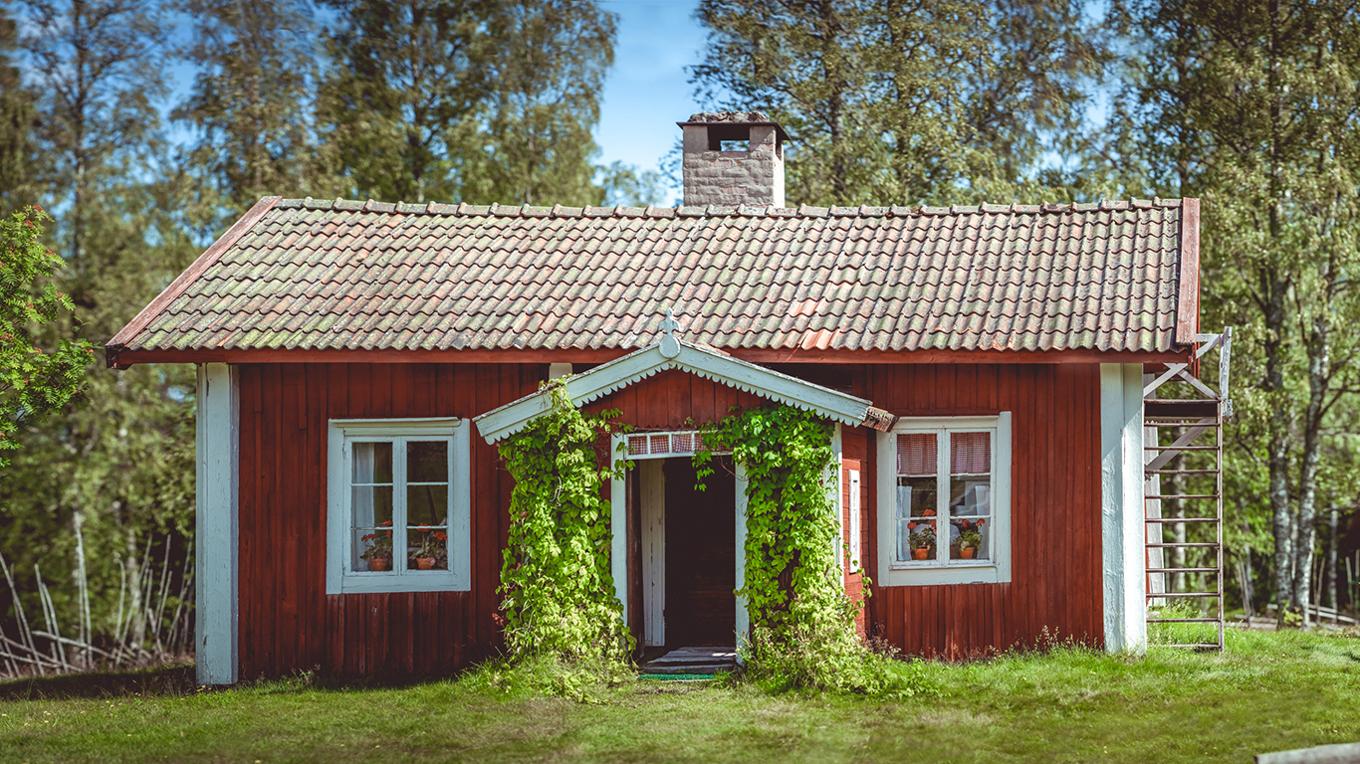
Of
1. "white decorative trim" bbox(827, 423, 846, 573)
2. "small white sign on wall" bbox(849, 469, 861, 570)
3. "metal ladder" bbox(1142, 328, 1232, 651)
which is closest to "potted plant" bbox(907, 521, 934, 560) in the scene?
"small white sign on wall" bbox(849, 469, 861, 570)

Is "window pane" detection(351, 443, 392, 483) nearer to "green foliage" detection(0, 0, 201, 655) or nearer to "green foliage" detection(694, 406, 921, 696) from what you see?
"green foliage" detection(694, 406, 921, 696)

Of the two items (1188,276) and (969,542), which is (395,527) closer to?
(969,542)

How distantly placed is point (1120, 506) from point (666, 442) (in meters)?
4.09

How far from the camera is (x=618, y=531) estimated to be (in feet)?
43.2

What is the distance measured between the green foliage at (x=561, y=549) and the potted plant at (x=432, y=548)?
3.98ft

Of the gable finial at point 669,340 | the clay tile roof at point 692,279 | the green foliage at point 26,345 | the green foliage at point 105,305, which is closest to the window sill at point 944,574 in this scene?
the clay tile roof at point 692,279

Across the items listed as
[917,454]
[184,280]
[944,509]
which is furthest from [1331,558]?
[184,280]

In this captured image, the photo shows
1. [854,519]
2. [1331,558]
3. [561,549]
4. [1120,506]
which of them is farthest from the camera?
[1331,558]

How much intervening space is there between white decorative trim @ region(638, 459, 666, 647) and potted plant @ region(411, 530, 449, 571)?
73.7 inches

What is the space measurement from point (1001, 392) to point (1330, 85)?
1282 centimetres

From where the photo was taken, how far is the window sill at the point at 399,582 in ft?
46.4

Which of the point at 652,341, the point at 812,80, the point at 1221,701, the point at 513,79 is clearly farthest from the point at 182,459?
the point at 1221,701

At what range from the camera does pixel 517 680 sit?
40.8ft

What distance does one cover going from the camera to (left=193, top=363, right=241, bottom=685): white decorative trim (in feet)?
46.2
